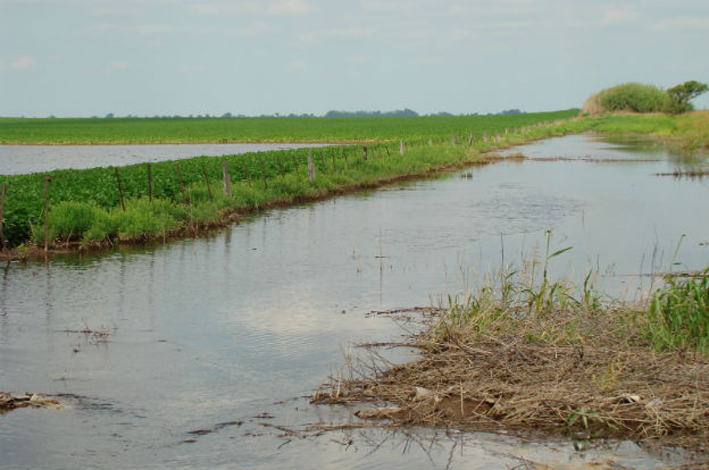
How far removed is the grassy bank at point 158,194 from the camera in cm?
1923

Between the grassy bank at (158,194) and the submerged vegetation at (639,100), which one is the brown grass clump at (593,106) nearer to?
the submerged vegetation at (639,100)

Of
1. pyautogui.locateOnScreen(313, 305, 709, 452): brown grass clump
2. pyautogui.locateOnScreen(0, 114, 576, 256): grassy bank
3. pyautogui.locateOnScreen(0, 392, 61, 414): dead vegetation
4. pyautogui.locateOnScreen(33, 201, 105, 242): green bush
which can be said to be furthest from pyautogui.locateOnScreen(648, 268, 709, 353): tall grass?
pyautogui.locateOnScreen(33, 201, 105, 242): green bush

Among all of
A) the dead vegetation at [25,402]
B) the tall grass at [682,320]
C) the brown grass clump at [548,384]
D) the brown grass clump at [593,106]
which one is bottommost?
the dead vegetation at [25,402]

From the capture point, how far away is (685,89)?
112 meters

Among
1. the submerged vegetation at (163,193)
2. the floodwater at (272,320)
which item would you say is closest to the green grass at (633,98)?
the submerged vegetation at (163,193)

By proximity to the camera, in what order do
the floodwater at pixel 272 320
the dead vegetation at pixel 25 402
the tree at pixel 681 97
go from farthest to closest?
the tree at pixel 681 97, the dead vegetation at pixel 25 402, the floodwater at pixel 272 320

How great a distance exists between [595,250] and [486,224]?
15.3ft

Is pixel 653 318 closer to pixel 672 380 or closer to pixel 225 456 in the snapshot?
pixel 672 380

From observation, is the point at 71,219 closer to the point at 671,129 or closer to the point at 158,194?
the point at 158,194

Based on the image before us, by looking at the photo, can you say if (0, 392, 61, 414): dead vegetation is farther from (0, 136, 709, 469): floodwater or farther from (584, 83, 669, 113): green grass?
(584, 83, 669, 113): green grass

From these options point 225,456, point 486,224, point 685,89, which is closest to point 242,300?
point 225,456

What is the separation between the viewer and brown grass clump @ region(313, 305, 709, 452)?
7.91 m

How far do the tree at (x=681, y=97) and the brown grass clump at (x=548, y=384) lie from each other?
111 meters

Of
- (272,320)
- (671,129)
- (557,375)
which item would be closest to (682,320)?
(557,375)
